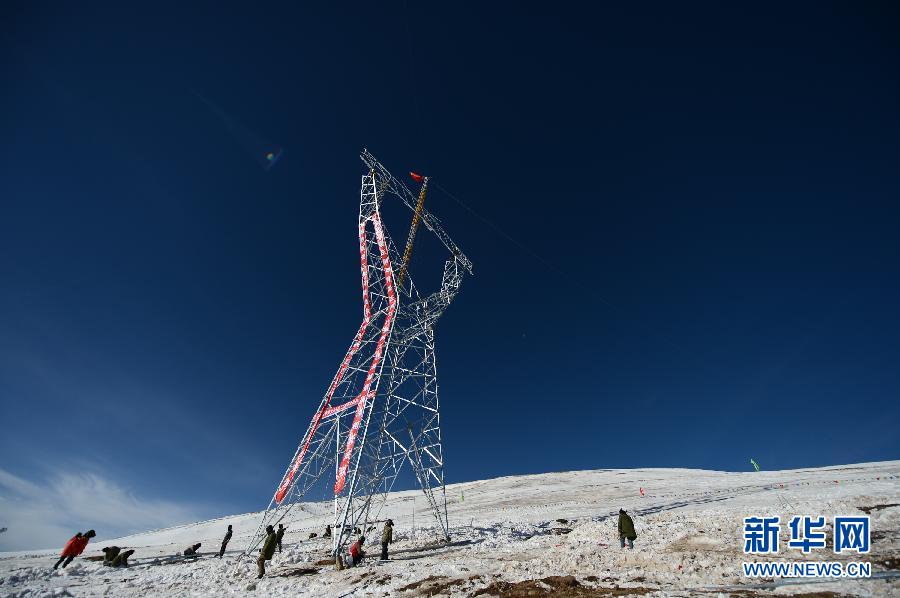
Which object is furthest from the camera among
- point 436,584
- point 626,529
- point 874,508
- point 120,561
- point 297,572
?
point 120,561

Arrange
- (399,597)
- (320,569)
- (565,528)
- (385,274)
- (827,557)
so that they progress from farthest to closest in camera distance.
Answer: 1. (385,274)
2. (565,528)
3. (320,569)
4. (399,597)
5. (827,557)

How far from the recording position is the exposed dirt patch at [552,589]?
9.62m

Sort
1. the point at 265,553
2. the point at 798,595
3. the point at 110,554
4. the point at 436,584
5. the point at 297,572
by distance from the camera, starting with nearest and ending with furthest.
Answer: the point at 798,595
the point at 436,584
the point at 265,553
the point at 297,572
the point at 110,554

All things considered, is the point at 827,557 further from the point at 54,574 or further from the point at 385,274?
the point at 54,574

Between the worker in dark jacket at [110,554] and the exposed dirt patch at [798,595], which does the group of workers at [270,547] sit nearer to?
the worker in dark jacket at [110,554]

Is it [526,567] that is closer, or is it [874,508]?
[526,567]

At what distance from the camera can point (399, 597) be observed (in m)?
11.3

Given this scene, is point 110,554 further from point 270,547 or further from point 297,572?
point 297,572

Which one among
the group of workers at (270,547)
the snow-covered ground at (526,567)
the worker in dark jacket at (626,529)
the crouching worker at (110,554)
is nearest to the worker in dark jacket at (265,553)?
the group of workers at (270,547)

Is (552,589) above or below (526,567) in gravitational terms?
below

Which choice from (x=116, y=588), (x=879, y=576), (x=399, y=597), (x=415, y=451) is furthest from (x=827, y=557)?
(x=116, y=588)

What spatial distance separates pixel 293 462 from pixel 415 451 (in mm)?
6302

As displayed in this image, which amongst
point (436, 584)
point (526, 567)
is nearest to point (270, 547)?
point (436, 584)

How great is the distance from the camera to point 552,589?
419 inches
